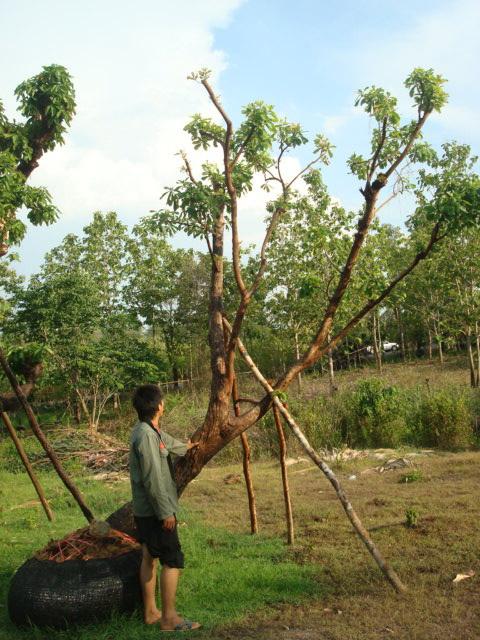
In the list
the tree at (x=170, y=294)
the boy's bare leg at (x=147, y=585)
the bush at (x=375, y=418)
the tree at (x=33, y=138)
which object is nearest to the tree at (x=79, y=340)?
the tree at (x=170, y=294)

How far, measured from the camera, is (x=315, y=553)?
20.1ft

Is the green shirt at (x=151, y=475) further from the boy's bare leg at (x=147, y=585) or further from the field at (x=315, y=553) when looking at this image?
the field at (x=315, y=553)

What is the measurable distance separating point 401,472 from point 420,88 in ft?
21.4

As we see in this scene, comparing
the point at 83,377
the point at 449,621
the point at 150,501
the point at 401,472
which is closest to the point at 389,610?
the point at 449,621

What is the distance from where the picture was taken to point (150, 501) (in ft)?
14.4

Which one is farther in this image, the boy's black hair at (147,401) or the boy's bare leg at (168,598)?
the boy's black hair at (147,401)

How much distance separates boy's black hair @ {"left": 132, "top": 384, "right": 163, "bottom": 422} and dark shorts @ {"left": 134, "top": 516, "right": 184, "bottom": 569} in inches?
27.8

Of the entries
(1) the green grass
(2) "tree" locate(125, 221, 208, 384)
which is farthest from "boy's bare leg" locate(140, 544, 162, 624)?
(2) "tree" locate(125, 221, 208, 384)

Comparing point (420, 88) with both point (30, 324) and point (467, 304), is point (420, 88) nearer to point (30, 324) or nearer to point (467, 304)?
point (467, 304)

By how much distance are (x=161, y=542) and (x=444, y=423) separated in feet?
30.0

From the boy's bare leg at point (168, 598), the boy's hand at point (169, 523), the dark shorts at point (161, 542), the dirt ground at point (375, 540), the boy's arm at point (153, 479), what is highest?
the boy's arm at point (153, 479)

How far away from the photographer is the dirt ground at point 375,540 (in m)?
4.35

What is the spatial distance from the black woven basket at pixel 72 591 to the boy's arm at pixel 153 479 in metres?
0.64

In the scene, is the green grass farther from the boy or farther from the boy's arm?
the boy's arm
